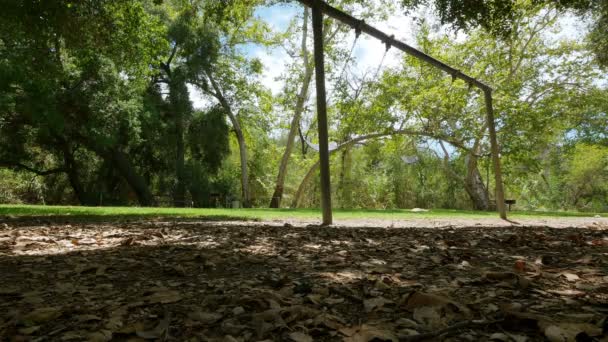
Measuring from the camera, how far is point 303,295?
87.7 inches

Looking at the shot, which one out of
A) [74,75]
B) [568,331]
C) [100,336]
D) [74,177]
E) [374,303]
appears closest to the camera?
[568,331]

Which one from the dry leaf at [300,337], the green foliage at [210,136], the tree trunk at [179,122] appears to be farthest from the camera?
the green foliage at [210,136]

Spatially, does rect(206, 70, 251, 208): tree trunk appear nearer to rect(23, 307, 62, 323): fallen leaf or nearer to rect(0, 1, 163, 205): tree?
rect(0, 1, 163, 205): tree

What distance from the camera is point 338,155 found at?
32.5 meters

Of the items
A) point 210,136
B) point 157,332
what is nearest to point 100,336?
point 157,332

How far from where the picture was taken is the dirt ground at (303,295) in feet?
5.56

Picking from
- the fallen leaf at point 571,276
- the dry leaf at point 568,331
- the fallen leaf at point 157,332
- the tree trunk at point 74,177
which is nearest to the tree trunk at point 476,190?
the tree trunk at point 74,177

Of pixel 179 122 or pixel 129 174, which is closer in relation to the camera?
pixel 129 174

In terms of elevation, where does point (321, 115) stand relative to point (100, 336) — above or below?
above

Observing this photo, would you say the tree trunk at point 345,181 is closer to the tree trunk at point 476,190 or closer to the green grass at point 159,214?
the tree trunk at point 476,190

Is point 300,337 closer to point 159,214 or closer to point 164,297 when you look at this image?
point 164,297

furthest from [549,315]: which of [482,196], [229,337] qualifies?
[482,196]

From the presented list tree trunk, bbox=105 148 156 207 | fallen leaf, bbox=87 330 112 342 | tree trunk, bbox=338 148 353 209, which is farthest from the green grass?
tree trunk, bbox=338 148 353 209

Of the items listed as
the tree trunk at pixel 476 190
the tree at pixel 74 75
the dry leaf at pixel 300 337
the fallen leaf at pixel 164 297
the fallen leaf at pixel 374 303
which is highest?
the tree at pixel 74 75
